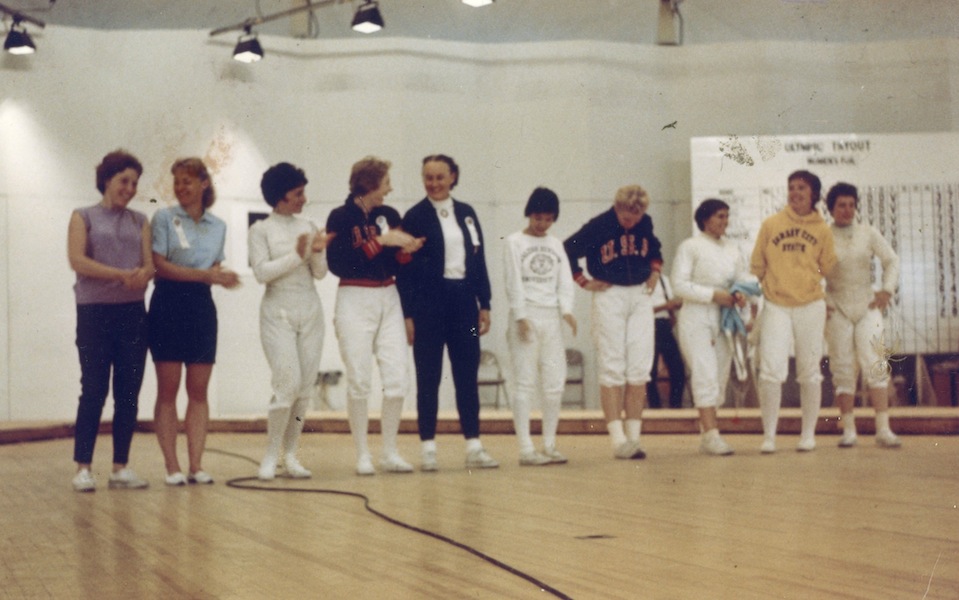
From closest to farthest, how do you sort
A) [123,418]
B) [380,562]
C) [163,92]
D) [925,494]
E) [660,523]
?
[380,562], [660,523], [925,494], [123,418], [163,92]

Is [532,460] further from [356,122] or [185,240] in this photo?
[356,122]

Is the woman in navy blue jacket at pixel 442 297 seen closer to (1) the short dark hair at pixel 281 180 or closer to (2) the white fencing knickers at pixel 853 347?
(1) the short dark hair at pixel 281 180

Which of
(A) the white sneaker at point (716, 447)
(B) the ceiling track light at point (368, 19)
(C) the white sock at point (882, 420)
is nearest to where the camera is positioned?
(A) the white sneaker at point (716, 447)

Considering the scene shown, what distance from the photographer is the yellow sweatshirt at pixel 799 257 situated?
5633mm

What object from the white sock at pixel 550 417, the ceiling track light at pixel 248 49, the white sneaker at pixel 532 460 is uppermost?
the ceiling track light at pixel 248 49

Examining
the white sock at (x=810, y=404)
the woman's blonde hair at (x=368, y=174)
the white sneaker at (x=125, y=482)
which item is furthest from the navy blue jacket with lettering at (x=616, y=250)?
the white sneaker at (x=125, y=482)

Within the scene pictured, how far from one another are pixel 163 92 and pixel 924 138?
6215mm

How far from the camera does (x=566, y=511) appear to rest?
11.6ft

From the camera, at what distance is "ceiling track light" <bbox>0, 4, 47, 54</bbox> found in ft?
27.2

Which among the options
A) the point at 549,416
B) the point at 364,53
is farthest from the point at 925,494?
the point at 364,53

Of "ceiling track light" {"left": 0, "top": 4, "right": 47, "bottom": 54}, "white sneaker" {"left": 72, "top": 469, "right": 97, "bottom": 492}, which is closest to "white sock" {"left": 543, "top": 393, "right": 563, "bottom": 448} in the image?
"white sneaker" {"left": 72, "top": 469, "right": 97, "bottom": 492}

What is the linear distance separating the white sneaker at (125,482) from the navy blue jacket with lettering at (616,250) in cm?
225

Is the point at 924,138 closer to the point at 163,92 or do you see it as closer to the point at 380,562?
the point at 163,92

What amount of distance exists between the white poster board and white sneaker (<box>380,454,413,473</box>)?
4.72m
